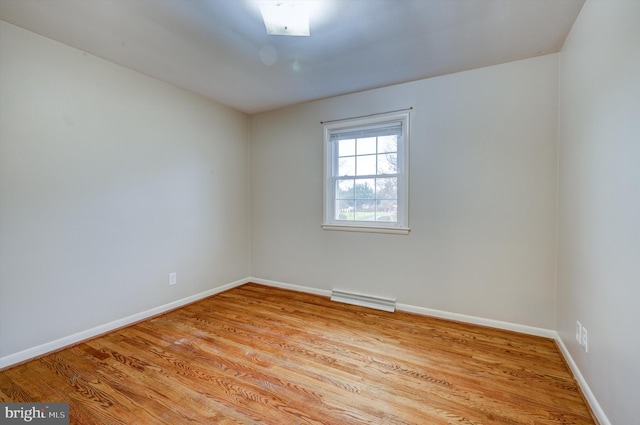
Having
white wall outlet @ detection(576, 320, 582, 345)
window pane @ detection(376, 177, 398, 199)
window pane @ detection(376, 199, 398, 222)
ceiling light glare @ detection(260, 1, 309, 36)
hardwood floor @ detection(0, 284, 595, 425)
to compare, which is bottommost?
hardwood floor @ detection(0, 284, 595, 425)

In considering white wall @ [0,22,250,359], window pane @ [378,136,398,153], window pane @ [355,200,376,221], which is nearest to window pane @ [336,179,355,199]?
window pane @ [355,200,376,221]

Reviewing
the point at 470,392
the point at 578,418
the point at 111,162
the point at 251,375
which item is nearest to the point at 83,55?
the point at 111,162

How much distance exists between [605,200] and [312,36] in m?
2.15

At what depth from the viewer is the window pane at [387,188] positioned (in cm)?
304

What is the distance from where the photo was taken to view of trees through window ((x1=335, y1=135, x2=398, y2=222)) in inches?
121

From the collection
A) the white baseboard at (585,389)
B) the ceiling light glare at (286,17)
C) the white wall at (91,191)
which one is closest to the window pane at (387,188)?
the ceiling light glare at (286,17)

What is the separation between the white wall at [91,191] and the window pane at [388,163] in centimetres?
215

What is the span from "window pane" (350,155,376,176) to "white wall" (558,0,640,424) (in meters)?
1.69

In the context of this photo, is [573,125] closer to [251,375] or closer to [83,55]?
[251,375]

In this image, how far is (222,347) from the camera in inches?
87.5

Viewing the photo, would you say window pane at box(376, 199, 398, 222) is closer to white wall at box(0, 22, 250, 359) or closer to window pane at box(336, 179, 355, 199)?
window pane at box(336, 179, 355, 199)

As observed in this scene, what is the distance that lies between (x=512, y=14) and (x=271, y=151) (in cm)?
288

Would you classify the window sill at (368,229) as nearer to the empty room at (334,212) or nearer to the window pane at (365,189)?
the empty room at (334,212)

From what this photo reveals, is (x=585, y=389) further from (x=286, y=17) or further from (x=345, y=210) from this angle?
(x=286, y=17)
